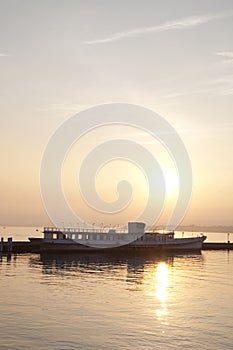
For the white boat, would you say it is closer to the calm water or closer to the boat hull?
the boat hull

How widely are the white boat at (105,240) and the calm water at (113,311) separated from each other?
4283cm

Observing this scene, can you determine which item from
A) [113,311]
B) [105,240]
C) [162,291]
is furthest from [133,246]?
[113,311]

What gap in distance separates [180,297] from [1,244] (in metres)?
70.9

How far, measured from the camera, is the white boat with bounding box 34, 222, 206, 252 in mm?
118625

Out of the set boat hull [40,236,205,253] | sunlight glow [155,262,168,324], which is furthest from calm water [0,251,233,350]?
boat hull [40,236,205,253]

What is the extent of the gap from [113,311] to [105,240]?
3136 inches

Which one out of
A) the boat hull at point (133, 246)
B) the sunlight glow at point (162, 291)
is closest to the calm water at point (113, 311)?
the sunlight glow at point (162, 291)

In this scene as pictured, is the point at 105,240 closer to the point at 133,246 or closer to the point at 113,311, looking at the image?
Result: the point at 133,246

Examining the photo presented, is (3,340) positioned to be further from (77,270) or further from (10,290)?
(77,270)

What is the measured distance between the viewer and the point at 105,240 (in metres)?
124

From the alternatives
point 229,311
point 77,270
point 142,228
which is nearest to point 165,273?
point 77,270

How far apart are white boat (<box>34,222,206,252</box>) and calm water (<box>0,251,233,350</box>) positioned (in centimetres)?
4283

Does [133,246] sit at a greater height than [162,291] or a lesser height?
greater

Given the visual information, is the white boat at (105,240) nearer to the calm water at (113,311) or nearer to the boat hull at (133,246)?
the boat hull at (133,246)
